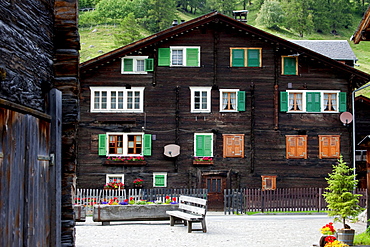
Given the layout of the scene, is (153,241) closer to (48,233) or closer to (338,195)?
(338,195)

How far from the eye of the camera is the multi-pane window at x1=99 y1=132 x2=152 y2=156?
2973 cm

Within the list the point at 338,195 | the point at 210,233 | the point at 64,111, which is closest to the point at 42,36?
the point at 64,111

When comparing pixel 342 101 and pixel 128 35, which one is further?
pixel 128 35

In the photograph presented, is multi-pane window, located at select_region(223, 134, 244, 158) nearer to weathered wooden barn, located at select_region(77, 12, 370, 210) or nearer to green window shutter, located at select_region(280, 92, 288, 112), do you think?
weathered wooden barn, located at select_region(77, 12, 370, 210)

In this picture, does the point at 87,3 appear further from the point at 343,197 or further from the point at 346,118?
the point at 343,197

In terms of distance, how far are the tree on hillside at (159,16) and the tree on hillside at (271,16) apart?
21602 mm

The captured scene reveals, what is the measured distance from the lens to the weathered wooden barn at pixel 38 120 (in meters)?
4.31

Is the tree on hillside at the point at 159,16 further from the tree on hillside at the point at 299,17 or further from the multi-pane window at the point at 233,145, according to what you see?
the multi-pane window at the point at 233,145

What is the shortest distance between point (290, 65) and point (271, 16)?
93.8 m

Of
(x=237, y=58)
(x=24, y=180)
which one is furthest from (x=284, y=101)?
(x=24, y=180)

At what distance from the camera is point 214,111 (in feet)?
99.7

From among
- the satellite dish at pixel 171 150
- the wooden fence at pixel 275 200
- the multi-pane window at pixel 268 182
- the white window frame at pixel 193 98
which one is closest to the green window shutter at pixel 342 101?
the wooden fence at pixel 275 200

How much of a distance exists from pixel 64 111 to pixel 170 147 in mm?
24180

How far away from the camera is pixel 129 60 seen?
99.2 ft
